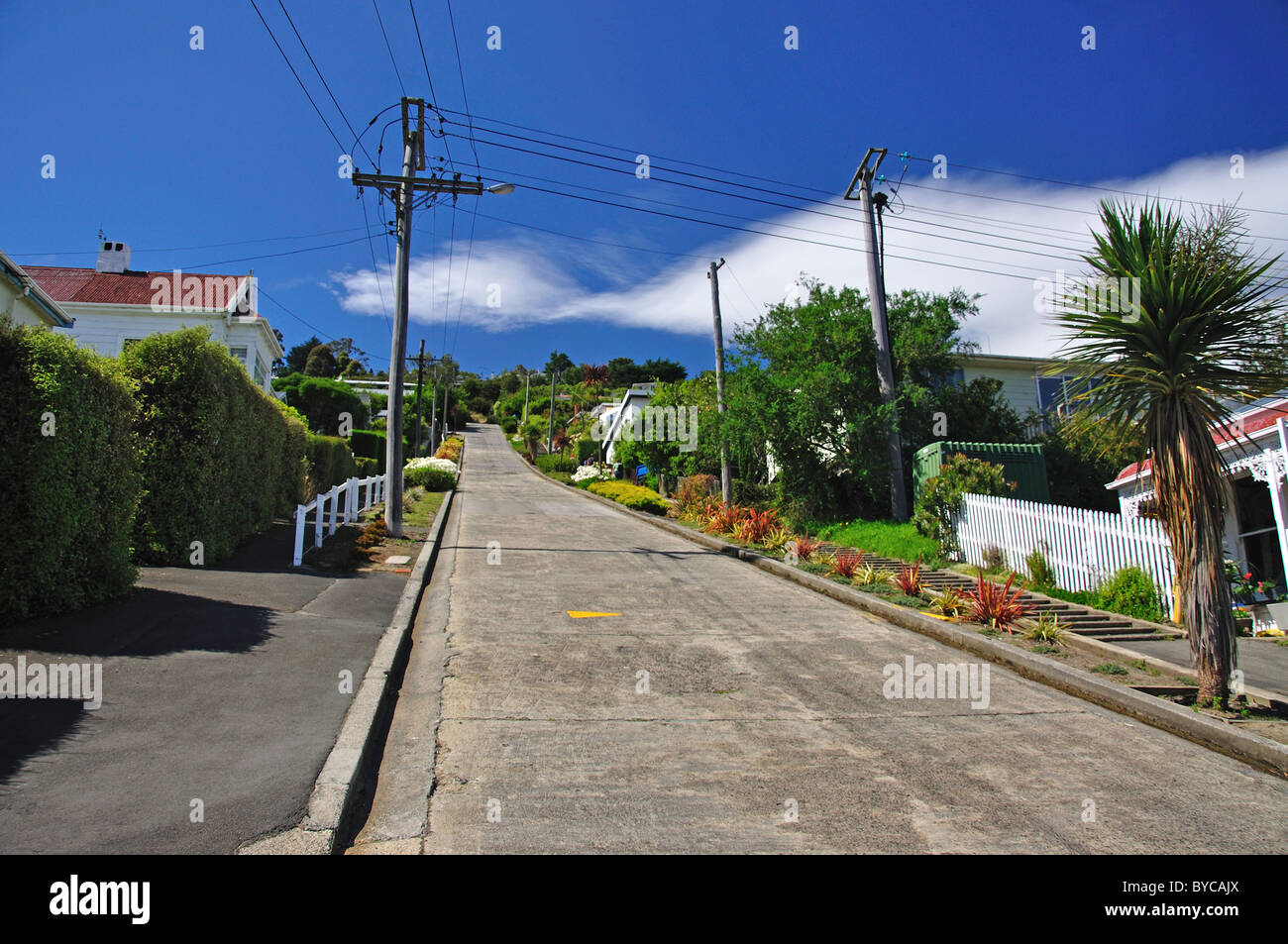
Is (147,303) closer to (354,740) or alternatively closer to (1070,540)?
(354,740)

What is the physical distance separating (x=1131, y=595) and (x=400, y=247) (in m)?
16.4

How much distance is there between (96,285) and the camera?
28047 mm

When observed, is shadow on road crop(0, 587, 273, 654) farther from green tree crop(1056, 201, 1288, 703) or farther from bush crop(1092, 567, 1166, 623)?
bush crop(1092, 567, 1166, 623)

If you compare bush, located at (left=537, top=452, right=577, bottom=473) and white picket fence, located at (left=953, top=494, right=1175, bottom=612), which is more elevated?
bush, located at (left=537, top=452, right=577, bottom=473)

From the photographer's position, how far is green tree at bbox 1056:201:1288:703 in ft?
20.9

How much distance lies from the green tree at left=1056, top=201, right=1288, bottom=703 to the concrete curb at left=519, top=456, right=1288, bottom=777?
531mm

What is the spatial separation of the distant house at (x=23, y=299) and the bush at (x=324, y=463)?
6.04 m

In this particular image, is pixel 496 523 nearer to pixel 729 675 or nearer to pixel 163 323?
pixel 729 675

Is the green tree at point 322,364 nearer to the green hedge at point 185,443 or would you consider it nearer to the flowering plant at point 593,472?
the flowering plant at point 593,472

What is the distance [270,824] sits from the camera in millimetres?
3537
